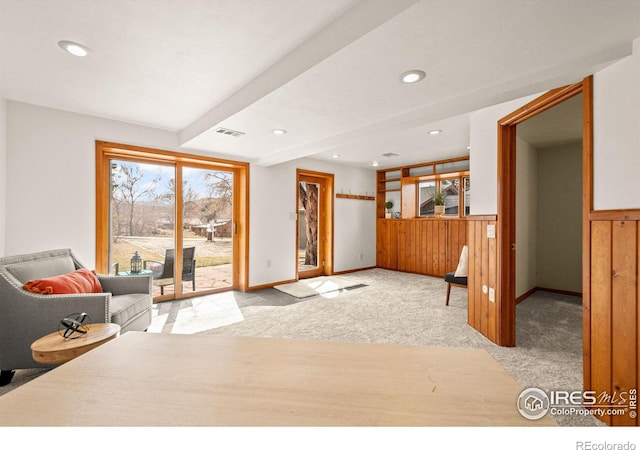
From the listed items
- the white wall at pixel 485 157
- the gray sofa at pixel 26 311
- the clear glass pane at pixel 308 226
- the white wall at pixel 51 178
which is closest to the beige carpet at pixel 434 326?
the gray sofa at pixel 26 311

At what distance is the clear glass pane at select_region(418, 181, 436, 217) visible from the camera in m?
6.10

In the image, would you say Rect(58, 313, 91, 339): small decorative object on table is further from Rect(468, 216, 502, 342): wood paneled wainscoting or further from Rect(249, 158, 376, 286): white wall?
Rect(468, 216, 502, 342): wood paneled wainscoting

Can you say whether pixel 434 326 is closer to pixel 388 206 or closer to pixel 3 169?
pixel 388 206

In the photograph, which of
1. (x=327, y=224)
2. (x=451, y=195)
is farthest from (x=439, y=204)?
(x=327, y=224)

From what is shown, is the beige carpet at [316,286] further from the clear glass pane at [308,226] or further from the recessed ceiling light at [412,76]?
the recessed ceiling light at [412,76]

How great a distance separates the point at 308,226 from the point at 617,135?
492 cm

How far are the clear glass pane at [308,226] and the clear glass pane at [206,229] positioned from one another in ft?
5.41

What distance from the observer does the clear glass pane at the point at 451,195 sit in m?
5.71

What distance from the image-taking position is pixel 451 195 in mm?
5820

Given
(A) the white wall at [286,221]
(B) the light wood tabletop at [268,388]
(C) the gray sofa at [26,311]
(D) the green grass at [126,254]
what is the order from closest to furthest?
1. (B) the light wood tabletop at [268,388]
2. (C) the gray sofa at [26,311]
3. (D) the green grass at [126,254]
4. (A) the white wall at [286,221]

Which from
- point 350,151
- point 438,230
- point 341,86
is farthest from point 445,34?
point 438,230

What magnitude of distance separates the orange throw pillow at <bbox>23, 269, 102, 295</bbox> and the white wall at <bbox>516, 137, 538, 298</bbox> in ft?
17.1

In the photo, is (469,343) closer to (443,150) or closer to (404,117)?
(404,117)

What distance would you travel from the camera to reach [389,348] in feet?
2.51
